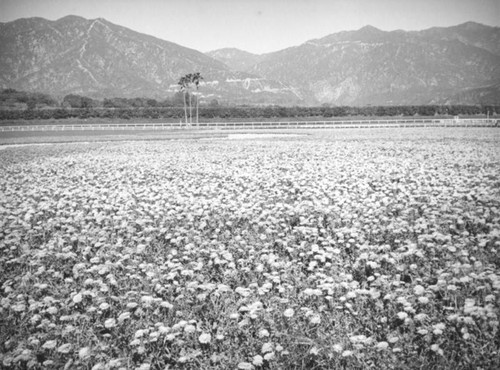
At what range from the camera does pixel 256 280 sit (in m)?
5.47

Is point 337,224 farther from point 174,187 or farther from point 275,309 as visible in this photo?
point 174,187

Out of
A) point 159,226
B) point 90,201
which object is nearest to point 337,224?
point 159,226

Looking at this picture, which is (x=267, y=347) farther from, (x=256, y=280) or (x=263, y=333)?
(x=256, y=280)

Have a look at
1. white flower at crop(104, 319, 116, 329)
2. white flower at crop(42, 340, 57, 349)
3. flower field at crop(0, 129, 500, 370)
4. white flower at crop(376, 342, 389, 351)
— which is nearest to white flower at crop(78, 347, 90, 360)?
flower field at crop(0, 129, 500, 370)

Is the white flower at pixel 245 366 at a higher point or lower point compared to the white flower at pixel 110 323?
lower

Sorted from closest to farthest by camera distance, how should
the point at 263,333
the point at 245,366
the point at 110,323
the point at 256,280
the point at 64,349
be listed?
the point at 245,366 < the point at 64,349 < the point at 263,333 < the point at 110,323 < the point at 256,280

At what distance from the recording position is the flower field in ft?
12.6

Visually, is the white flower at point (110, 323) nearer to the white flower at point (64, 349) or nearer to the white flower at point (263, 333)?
the white flower at point (64, 349)

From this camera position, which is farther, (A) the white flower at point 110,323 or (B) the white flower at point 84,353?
(A) the white flower at point 110,323

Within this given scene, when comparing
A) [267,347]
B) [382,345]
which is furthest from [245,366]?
[382,345]

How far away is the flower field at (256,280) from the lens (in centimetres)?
384

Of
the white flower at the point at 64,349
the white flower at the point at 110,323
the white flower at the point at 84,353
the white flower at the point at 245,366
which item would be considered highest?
the white flower at the point at 64,349

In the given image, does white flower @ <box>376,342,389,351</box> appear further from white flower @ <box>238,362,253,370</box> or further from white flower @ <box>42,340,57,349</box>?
white flower @ <box>42,340,57,349</box>

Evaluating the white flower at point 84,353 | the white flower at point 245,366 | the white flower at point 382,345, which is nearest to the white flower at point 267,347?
the white flower at point 245,366
